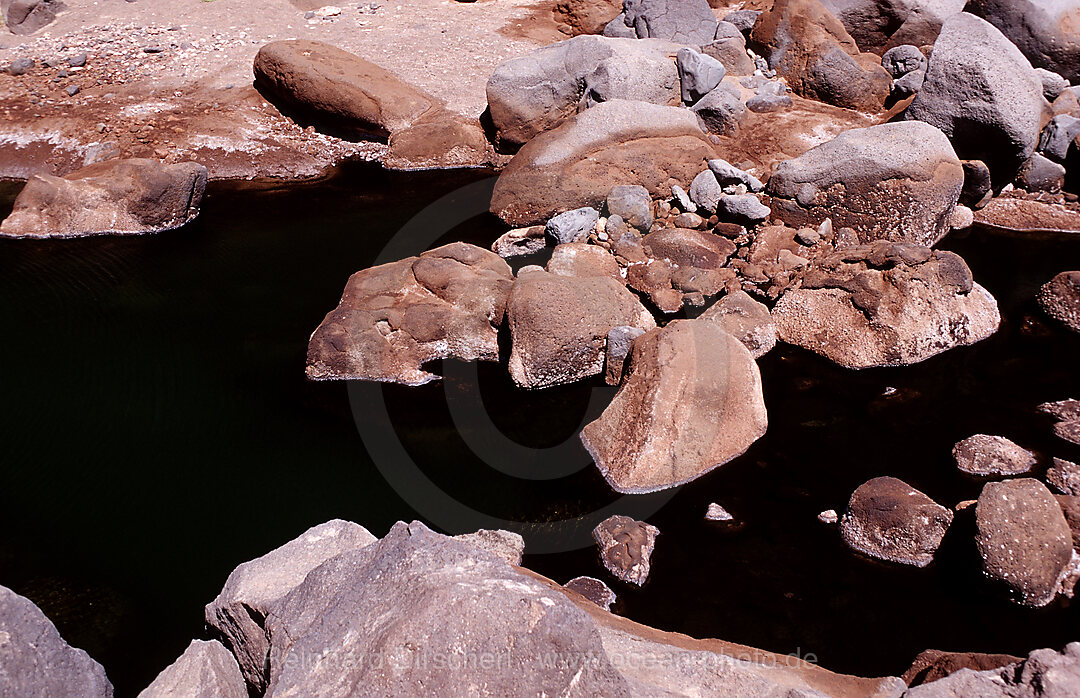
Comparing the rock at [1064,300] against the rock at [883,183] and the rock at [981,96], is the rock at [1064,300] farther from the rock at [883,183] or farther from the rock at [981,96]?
the rock at [981,96]

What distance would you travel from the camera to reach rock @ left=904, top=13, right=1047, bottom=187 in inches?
324

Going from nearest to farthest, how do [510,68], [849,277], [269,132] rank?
[849,277] → [510,68] → [269,132]

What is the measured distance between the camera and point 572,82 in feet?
32.3

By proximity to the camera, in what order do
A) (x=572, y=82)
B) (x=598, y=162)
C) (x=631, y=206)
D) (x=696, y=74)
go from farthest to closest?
(x=696, y=74)
(x=572, y=82)
(x=598, y=162)
(x=631, y=206)

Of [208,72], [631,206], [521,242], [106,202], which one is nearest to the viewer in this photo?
[631,206]

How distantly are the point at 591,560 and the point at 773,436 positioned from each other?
1711 mm

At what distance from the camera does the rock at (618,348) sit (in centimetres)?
639

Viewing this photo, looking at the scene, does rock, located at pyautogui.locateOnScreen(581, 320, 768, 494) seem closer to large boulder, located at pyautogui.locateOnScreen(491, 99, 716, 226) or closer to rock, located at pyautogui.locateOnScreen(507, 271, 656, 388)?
rock, located at pyautogui.locateOnScreen(507, 271, 656, 388)

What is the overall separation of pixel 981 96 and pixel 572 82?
4200 mm

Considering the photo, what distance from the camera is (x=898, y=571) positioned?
489cm

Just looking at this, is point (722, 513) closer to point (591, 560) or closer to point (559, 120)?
point (591, 560)

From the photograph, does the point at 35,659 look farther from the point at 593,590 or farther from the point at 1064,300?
the point at 1064,300

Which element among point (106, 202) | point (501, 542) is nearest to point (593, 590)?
point (501, 542)

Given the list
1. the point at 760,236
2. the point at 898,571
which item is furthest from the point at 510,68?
the point at 898,571
